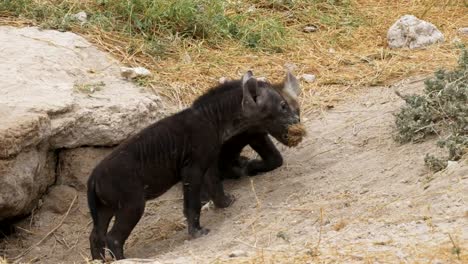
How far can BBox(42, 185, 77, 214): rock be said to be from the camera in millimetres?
8141

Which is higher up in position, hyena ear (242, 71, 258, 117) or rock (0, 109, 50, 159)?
hyena ear (242, 71, 258, 117)

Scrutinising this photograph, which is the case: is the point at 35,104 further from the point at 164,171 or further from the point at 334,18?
the point at 334,18

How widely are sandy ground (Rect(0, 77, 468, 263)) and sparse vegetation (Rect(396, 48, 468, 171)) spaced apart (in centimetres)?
12

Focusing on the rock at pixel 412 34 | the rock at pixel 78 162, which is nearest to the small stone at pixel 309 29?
the rock at pixel 412 34

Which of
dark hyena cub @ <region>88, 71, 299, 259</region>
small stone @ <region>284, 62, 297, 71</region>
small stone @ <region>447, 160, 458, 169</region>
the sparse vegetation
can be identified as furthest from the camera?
small stone @ <region>284, 62, 297, 71</region>

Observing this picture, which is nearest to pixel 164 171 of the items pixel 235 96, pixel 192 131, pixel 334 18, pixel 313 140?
pixel 192 131

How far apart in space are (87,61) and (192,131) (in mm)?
1976

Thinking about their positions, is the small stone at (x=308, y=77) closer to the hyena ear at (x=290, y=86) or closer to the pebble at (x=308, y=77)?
the pebble at (x=308, y=77)

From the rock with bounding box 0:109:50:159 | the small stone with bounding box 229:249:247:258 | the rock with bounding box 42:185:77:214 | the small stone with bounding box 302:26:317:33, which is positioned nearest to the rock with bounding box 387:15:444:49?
the small stone with bounding box 302:26:317:33

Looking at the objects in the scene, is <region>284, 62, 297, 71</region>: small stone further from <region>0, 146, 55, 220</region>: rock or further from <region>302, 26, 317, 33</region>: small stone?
<region>0, 146, 55, 220</region>: rock

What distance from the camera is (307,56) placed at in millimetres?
10008

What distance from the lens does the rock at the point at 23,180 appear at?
7.41 metres

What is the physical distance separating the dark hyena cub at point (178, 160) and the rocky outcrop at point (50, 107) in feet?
2.40

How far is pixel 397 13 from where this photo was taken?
11.3 meters
